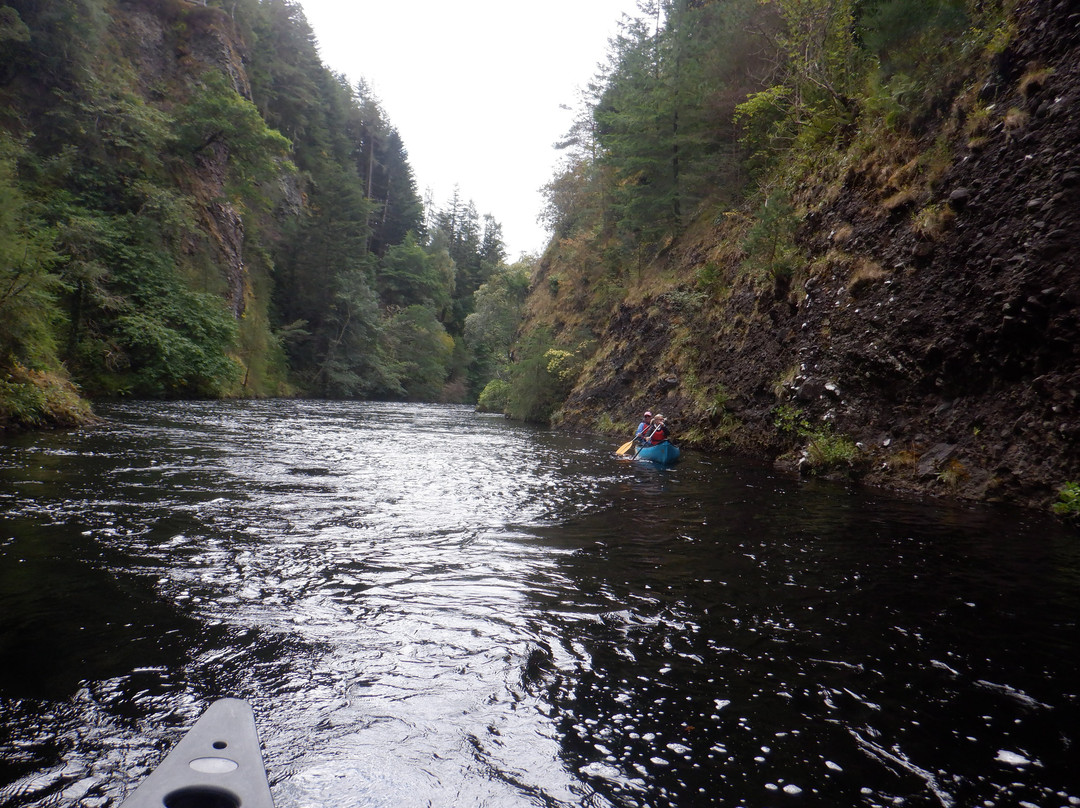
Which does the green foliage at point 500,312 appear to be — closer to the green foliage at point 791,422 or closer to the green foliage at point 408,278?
the green foliage at point 408,278

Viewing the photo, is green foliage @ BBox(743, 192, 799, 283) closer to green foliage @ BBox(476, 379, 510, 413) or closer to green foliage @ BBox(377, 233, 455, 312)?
green foliage @ BBox(476, 379, 510, 413)

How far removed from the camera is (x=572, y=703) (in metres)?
3.13

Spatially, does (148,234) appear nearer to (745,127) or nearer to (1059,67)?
(745,127)

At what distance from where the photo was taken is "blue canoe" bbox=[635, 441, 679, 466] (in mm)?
12164

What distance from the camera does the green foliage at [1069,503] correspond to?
6961mm

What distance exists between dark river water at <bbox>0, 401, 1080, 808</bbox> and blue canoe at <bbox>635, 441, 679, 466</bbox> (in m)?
4.58

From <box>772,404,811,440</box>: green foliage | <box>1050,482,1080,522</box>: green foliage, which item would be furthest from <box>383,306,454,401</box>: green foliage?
<box>1050,482,1080,522</box>: green foliage

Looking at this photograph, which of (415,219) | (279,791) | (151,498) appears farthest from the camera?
(415,219)

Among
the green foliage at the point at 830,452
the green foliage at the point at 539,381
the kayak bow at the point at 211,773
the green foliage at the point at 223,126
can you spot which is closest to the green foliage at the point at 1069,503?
the green foliage at the point at 830,452

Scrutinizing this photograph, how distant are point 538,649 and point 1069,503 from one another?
6.86 m

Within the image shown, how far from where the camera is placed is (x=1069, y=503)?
7051 mm

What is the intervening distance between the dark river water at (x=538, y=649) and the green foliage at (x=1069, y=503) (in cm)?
30

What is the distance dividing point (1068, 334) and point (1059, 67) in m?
3.70

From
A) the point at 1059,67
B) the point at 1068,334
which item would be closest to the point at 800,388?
the point at 1068,334
